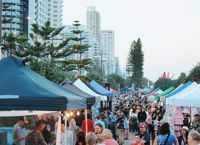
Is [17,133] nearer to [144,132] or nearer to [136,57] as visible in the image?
[144,132]

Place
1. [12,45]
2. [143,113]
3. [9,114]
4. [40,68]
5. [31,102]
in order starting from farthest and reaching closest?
[12,45] < [40,68] < [143,113] < [9,114] < [31,102]

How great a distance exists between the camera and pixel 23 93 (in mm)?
5391

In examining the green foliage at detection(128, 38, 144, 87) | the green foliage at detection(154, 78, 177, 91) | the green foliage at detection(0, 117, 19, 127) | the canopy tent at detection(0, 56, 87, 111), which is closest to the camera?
the canopy tent at detection(0, 56, 87, 111)

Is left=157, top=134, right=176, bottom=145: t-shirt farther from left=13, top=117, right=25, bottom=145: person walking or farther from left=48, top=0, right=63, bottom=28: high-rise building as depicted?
left=48, top=0, right=63, bottom=28: high-rise building

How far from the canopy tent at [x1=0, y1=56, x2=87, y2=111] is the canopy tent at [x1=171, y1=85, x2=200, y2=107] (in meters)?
7.08

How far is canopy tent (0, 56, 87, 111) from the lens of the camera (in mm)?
5234

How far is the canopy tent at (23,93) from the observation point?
17.2 feet

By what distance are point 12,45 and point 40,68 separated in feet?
47.6

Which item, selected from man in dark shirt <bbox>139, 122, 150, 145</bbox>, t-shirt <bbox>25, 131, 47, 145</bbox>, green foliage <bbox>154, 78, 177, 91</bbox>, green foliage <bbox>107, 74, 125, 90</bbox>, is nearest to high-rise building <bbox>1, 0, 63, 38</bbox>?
green foliage <bbox>107, 74, 125, 90</bbox>

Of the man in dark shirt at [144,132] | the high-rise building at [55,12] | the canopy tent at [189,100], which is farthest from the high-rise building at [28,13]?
the man in dark shirt at [144,132]

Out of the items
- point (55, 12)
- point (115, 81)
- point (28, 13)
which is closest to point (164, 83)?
point (115, 81)

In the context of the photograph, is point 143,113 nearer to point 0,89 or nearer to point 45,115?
point 45,115

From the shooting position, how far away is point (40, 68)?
109 ft

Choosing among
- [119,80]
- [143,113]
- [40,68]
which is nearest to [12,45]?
[40,68]
